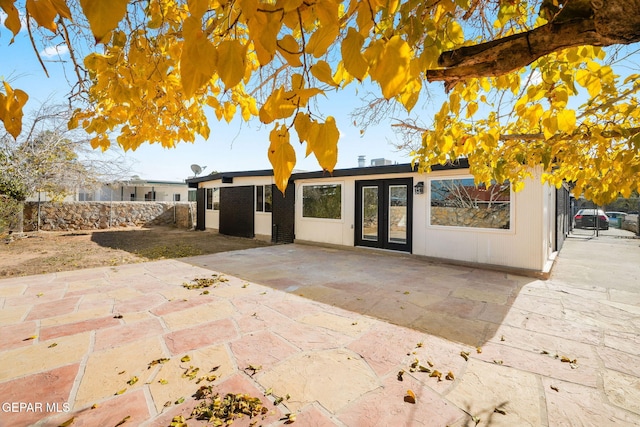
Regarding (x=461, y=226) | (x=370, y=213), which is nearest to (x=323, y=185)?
(x=370, y=213)

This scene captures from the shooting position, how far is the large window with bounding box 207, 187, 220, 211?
535 inches

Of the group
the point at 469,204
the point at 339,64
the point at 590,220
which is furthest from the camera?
the point at 590,220

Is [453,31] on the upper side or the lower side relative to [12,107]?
upper

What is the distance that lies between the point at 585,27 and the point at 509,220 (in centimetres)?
597

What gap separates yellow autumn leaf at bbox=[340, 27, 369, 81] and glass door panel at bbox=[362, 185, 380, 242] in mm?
7628

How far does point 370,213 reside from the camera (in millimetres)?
8445

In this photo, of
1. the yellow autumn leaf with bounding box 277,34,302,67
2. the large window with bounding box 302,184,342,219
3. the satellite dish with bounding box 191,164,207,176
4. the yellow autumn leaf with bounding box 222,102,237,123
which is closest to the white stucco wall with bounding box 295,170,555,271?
the large window with bounding box 302,184,342,219

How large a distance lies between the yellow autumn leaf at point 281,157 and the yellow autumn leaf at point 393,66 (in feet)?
0.95

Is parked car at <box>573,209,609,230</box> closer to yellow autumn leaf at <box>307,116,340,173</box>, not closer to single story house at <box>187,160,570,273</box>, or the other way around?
single story house at <box>187,160,570,273</box>

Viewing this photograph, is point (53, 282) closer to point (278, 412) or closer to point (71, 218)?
point (278, 412)

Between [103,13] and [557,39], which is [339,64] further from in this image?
[103,13]

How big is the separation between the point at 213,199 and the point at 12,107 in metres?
13.6

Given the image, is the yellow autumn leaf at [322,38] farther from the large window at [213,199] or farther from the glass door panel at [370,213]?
the large window at [213,199]

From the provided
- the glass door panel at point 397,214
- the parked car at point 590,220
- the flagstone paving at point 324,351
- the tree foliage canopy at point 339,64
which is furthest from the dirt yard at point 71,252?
the parked car at point 590,220
